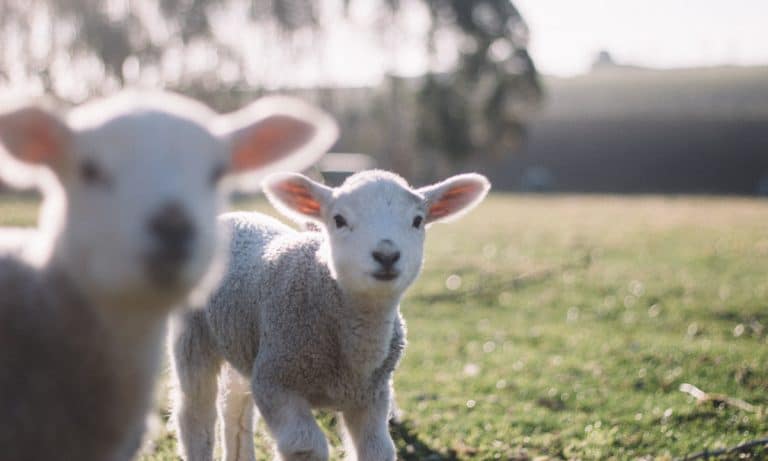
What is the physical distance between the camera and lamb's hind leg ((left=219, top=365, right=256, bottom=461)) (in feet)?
17.1

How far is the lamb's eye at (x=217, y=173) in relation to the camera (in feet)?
9.66

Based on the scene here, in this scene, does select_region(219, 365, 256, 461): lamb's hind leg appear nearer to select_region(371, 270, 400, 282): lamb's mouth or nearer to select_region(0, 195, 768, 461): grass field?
select_region(0, 195, 768, 461): grass field

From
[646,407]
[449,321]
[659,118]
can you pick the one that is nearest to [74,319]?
[646,407]

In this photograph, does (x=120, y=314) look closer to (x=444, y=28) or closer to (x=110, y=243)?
(x=110, y=243)

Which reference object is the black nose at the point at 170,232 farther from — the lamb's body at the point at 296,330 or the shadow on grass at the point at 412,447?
the shadow on grass at the point at 412,447

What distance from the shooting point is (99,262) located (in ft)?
8.70

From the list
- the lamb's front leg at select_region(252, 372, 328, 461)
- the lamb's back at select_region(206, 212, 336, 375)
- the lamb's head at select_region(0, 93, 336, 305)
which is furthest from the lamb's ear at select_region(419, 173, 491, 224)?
the lamb's head at select_region(0, 93, 336, 305)

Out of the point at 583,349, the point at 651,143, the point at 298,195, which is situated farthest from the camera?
the point at 651,143

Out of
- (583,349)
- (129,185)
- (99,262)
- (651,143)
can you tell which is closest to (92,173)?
(129,185)

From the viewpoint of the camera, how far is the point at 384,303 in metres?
4.58

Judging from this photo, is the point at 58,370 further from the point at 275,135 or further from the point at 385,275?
the point at 385,275

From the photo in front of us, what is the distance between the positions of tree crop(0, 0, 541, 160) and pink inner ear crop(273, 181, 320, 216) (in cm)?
2712

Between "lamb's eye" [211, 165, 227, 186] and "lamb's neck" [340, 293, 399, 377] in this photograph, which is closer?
"lamb's eye" [211, 165, 227, 186]

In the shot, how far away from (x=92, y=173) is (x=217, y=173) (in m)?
0.42
